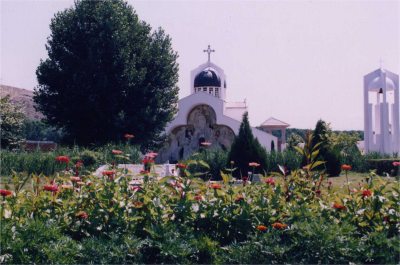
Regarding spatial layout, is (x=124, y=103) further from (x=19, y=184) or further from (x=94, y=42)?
(x=19, y=184)

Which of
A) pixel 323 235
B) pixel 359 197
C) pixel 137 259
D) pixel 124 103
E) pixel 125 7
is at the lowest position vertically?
pixel 137 259

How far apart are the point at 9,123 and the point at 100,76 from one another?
1036 cm

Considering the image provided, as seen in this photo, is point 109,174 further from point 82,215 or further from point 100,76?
point 100,76

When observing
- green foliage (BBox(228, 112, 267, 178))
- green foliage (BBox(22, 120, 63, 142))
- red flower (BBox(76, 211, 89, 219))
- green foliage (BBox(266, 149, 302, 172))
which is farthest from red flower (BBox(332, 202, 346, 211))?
green foliage (BBox(22, 120, 63, 142))

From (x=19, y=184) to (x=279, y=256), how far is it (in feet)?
8.72

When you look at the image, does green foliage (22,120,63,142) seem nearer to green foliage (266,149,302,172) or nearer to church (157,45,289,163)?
church (157,45,289,163)

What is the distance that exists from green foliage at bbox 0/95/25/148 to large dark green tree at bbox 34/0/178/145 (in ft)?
21.7

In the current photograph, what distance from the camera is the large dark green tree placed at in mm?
24359

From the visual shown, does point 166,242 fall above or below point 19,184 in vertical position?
below

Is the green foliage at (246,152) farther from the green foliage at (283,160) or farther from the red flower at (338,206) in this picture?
the red flower at (338,206)

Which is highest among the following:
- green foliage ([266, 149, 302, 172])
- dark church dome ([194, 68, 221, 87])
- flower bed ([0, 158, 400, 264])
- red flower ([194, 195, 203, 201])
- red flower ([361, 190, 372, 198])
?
dark church dome ([194, 68, 221, 87])

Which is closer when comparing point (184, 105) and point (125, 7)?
point (125, 7)

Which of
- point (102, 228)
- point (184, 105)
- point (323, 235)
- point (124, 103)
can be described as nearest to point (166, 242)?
point (102, 228)

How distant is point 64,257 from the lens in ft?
12.8
